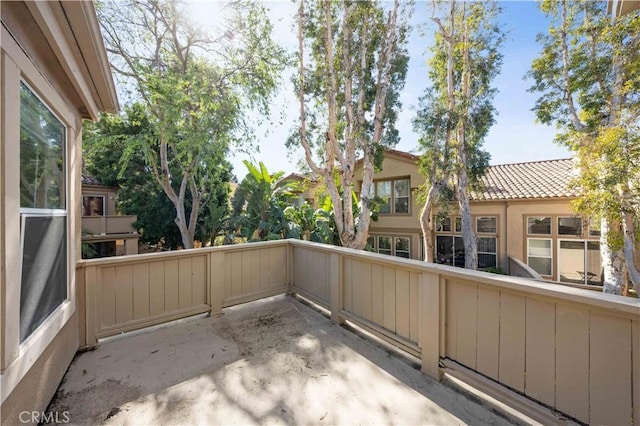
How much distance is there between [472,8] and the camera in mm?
9336

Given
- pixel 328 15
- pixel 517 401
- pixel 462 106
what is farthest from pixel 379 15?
pixel 517 401

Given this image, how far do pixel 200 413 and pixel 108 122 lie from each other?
45.2 ft

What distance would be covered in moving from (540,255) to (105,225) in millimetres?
19221

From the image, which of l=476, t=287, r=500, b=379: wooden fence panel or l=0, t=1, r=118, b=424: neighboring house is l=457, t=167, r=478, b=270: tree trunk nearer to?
l=476, t=287, r=500, b=379: wooden fence panel

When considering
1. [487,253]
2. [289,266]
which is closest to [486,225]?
[487,253]

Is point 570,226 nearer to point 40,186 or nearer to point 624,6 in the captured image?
point 624,6

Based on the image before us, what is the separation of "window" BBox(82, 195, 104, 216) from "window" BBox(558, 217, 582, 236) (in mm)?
22824

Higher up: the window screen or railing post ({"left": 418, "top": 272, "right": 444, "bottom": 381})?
the window screen

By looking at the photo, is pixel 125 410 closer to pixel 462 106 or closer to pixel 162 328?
pixel 162 328

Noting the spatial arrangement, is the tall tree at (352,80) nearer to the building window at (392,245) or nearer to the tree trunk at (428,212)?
the tree trunk at (428,212)

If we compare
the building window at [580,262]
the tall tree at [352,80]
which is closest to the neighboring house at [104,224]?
the tall tree at [352,80]

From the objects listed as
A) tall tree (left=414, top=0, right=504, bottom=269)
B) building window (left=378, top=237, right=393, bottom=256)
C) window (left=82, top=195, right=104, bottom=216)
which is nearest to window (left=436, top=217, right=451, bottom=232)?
tall tree (left=414, top=0, right=504, bottom=269)

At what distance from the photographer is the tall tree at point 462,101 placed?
9328 mm

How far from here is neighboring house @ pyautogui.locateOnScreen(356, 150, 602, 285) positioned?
Result: 31.1 feet
